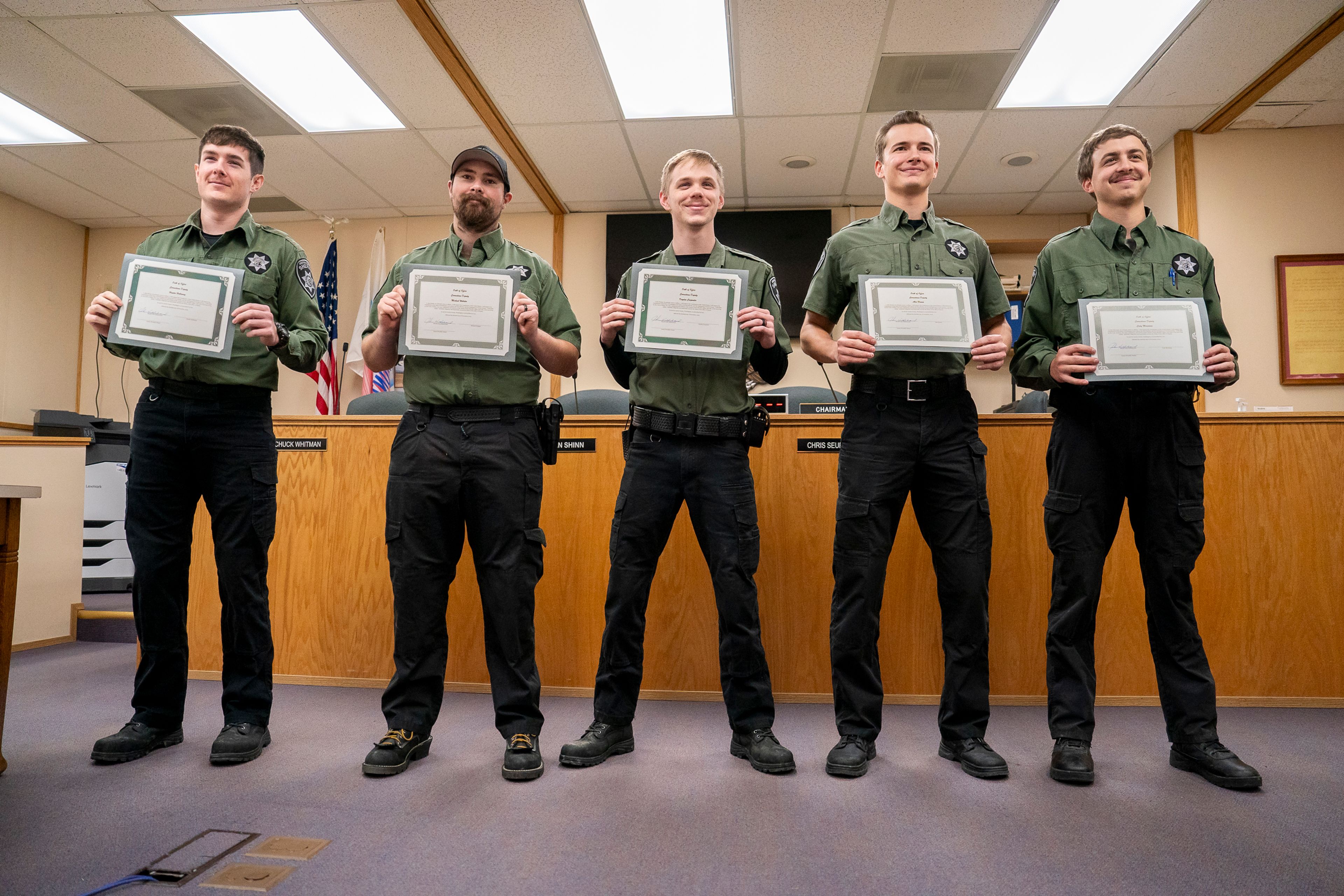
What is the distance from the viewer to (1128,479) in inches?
70.9

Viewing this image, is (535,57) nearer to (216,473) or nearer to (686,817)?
(216,473)

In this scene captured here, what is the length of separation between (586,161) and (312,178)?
201 centimetres

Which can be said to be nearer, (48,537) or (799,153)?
(48,537)

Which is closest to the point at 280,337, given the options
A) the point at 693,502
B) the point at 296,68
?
the point at 693,502

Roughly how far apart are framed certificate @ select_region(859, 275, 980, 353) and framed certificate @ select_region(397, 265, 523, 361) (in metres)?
0.88

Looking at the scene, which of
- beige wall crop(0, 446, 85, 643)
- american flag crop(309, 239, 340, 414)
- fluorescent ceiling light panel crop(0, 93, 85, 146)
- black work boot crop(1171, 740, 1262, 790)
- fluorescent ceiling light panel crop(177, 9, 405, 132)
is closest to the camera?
black work boot crop(1171, 740, 1262, 790)

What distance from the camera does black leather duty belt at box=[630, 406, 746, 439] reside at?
1.82 meters

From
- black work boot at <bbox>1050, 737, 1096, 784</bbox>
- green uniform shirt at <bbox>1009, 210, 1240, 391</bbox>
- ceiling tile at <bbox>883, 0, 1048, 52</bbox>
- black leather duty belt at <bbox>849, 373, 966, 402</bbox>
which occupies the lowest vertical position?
black work boot at <bbox>1050, 737, 1096, 784</bbox>

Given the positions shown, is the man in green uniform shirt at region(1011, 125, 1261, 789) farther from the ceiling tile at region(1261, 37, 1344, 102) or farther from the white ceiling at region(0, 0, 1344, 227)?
the ceiling tile at region(1261, 37, 1344, 102)

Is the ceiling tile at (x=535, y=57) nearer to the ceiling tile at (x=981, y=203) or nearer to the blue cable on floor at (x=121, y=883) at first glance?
the ceiling tile at (x=981, y=203)

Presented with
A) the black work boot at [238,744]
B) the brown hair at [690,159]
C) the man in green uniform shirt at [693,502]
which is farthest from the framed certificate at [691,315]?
the black work boot at [238,744]

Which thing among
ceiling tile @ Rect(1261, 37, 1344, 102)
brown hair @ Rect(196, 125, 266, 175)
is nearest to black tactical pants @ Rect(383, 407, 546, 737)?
brown hair @ Rect(196, 125, 266, 175)

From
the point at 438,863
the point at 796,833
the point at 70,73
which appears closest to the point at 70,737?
the point at 438,863

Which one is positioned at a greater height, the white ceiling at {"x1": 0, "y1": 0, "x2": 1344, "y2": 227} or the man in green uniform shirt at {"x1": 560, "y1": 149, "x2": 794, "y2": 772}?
the white ceiling at {"x1": 0, "y1": 0, "x2": 1344, "y2": 227}
